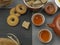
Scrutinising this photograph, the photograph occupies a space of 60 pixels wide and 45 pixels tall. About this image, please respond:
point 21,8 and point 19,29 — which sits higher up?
point 21,8

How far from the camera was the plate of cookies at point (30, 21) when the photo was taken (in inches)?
43.3

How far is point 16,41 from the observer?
108 centimetres

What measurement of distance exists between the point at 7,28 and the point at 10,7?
0.39 feet

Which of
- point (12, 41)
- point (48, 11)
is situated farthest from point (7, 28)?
point (48, 11)

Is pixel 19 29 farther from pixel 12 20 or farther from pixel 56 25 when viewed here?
pixel 56 25

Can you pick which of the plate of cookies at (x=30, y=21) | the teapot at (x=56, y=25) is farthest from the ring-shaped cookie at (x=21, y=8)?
the teapot at (x=56, y=25)

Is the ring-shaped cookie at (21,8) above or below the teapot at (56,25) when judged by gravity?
above

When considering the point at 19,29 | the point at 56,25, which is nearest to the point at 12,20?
the point at 19,29

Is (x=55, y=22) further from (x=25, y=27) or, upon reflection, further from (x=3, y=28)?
(x=3, y=28)

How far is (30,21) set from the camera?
3.78 ft

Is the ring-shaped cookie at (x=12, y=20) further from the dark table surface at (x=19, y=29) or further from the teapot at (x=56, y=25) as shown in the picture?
the teapot at (x=56, y=25)

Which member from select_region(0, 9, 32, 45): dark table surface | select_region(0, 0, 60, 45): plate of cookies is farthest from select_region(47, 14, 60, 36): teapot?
select_region(0, 9, 32, 45): dark table surface

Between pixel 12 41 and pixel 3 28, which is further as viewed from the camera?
pixel 3 28

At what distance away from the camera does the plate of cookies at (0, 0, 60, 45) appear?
110 centimetres
